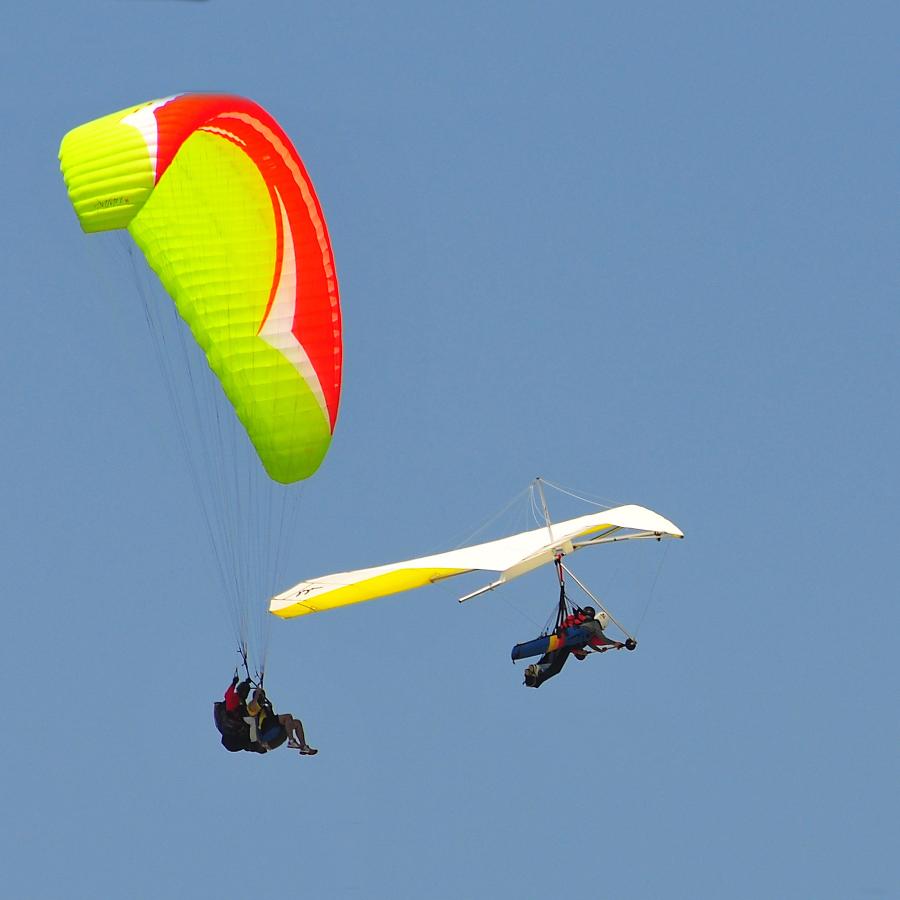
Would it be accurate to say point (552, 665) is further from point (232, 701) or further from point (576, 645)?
point (232, 701)

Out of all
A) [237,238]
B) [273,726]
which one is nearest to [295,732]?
[273,726]

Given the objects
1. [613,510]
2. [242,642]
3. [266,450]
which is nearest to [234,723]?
[242,642]

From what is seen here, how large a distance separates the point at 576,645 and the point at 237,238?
7.71 m

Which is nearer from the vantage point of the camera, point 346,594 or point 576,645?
point 576,645

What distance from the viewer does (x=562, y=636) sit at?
1962 inches

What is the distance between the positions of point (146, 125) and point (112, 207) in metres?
1.27

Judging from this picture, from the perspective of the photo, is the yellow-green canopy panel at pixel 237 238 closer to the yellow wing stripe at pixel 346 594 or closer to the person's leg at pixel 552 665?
the yellow wing stripe at pixel 346 594

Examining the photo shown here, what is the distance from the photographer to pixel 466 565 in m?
49.8

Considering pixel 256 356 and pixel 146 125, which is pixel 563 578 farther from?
pixel 146 125

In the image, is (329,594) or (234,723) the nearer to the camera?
(234,723)

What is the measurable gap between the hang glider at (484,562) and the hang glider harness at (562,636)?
457 mm

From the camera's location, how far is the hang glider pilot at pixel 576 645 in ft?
164

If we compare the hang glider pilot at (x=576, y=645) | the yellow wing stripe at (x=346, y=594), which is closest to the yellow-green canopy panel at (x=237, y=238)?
the yellow wing stripe at (x=346, y=594)

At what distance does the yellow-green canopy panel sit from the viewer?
48438mm
